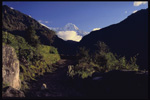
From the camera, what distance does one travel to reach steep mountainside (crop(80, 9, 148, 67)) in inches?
2218

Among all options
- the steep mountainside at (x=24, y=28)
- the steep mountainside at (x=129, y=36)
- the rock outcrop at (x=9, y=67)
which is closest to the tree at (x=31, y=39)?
the rock outcrop at (x=9, y=67)

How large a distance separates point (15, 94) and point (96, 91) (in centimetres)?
535

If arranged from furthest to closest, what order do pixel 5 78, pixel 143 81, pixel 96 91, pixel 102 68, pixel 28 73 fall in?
pixel 102 68 < pixel 28 73 < pixel 96 91 < pixel 5 78 < pixel 143 81

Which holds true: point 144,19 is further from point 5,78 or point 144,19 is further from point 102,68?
point 5,78

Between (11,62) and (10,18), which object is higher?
(10,18)

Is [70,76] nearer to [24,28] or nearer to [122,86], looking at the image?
[122,86]

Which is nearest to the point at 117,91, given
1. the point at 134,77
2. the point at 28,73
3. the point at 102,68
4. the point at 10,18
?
the point at 134,77

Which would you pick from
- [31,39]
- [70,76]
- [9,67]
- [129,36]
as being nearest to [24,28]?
[31,39]

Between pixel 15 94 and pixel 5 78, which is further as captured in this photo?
pixel 5 78

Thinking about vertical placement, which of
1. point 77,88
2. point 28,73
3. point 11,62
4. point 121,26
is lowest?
point 77,88

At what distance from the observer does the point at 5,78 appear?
8.93 meters

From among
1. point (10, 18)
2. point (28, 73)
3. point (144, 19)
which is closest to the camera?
point (28, 73)

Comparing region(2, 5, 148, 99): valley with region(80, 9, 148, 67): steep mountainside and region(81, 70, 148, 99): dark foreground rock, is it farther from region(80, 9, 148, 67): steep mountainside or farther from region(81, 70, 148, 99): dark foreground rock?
region(80, 9, 148, 67): steep mountainside

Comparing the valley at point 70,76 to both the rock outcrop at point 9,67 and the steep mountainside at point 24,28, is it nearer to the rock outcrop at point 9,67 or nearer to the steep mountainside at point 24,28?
the rock outcrop at point 9,67
